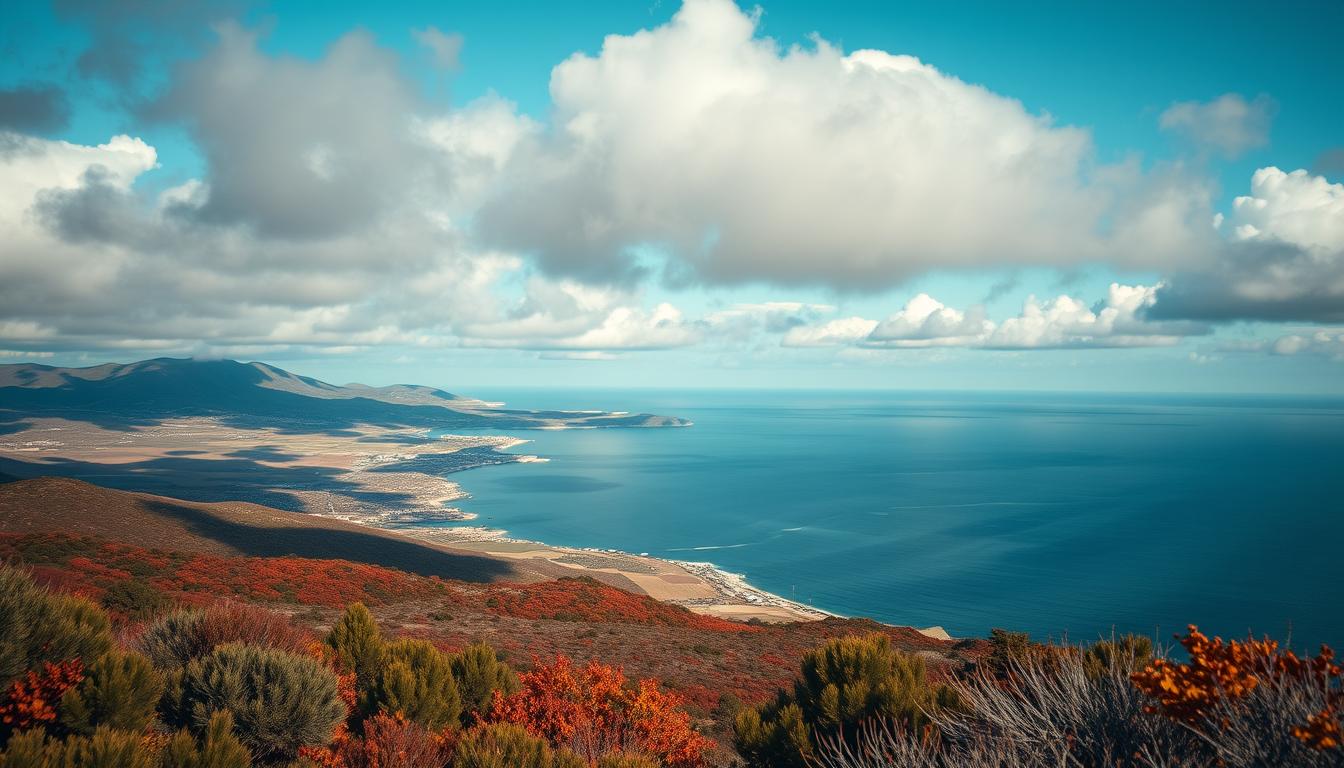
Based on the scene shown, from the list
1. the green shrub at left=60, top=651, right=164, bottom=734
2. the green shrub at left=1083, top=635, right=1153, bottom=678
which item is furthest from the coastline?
the green shrub at left=60, top=651, right=164, bottom=734

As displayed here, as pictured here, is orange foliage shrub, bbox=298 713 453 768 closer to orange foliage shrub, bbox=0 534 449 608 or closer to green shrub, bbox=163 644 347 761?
green shrub, bbox=163 644 347 761

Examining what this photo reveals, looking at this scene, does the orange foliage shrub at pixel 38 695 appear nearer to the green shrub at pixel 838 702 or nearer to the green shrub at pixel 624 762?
the green shrub at pixel 624 762

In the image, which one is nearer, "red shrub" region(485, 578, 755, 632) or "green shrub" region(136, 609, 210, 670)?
"green shrub" region(136, 609, 210, 670)

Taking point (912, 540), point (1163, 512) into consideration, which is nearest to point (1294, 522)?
point (1163, 512)

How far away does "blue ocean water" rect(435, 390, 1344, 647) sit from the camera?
6594 centimetres

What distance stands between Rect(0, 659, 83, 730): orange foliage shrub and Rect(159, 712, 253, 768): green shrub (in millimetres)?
1698

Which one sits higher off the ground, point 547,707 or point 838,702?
point 838,702

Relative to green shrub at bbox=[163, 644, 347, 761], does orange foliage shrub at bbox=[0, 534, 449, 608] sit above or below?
below

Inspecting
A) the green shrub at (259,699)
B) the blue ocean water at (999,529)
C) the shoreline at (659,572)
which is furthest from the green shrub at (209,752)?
the shoreline at (659,572)

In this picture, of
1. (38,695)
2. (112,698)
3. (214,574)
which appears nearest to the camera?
(38,695)

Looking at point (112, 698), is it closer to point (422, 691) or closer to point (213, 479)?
point (422, 691)

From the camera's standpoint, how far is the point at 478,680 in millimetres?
11734

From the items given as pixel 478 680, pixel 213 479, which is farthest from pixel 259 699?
pixel 213 479

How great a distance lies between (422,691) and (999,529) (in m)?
106
